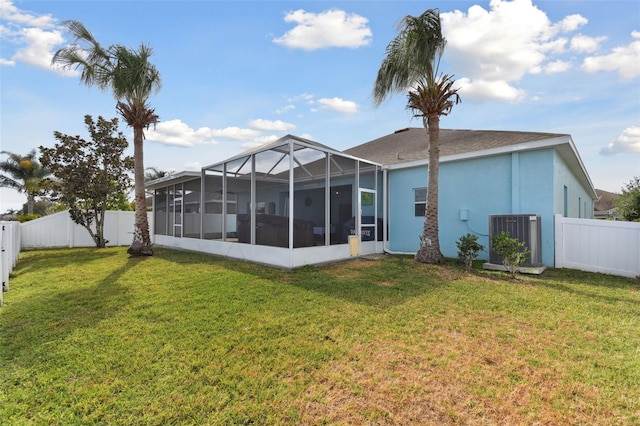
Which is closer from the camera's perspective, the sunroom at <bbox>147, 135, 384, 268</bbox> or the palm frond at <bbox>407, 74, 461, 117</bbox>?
the palm frond at <bbox>407, 74, 461, 117</bbox>

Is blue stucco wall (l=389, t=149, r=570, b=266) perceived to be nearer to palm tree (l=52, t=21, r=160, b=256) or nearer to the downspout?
the downspout

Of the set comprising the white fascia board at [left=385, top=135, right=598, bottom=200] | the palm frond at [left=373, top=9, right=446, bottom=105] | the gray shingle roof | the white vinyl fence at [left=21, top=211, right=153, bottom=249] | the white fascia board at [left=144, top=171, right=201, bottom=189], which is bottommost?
the white vinyl fence at [left=21, top=211, right=153, bottom=249]

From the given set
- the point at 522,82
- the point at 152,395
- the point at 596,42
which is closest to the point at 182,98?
the point at 152,395

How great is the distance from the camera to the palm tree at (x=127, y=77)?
9359 millimetres

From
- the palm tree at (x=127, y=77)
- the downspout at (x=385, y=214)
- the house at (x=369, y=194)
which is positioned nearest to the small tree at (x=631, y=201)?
the house at (x=369, y=194)

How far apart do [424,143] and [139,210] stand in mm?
11173

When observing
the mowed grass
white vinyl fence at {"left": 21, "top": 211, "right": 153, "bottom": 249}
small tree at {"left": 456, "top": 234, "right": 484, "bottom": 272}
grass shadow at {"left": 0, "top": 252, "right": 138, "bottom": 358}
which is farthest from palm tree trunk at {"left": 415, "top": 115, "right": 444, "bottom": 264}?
white vinyl fence at {"left": 21, "top": 211, "right": 153, "bottom": 249}

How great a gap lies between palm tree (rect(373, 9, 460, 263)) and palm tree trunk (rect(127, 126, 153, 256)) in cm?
880

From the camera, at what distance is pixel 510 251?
21.2 ft

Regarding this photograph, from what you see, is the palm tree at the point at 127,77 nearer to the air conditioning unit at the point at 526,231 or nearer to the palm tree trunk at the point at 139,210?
the palm tree trunk at the point at 139,210

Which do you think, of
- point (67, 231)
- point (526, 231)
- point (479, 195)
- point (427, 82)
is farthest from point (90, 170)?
point (526, 231)

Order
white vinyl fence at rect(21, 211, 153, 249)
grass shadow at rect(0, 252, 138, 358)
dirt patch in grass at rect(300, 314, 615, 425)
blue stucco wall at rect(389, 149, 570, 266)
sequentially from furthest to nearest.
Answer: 1. white vinyl fence at rect(21, 211, 153, 249)
2. blue stucco wall at rect(389, 149, 570, 266)
3. grass shadow at rect(0, 252, 138, 358)
4. dirt patch in grass at rect(300, 314, 615, 425)

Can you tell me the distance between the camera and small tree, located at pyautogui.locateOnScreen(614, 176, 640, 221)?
61.1 feet

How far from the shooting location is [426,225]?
26.3 ft
